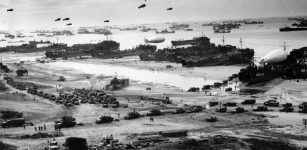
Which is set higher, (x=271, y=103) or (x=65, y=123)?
(x=271, y=103)

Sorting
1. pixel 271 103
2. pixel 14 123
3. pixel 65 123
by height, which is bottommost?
pixel 14 123

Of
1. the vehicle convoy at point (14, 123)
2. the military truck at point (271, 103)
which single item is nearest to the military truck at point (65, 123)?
the vehicle convoy at point (14, 123)

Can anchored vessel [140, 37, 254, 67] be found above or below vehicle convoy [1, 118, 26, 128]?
above

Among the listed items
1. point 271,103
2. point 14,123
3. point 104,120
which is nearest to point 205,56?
point 271,103

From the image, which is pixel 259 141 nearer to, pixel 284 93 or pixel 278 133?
pixel 278 133

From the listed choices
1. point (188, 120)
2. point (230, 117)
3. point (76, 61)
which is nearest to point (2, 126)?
point (188, 120)

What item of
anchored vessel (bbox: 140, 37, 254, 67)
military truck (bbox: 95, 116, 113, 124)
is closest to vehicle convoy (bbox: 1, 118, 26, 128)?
military truck (bbox: 95, 116, 113, 124)

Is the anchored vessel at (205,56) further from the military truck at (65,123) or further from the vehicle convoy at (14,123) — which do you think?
the vehicle convoy at (14,123)

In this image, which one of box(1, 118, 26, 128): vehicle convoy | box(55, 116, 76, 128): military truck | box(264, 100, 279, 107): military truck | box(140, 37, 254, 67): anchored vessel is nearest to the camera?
box(55, 116, 76, 128): military truck

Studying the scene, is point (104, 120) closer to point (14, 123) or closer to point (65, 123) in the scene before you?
point (65, 123)

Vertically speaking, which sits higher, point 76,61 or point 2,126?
point 76,61

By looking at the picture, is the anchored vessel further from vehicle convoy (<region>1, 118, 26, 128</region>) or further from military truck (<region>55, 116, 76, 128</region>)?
vehicle convoy (<region>1, 118, 26, 128</region>)
